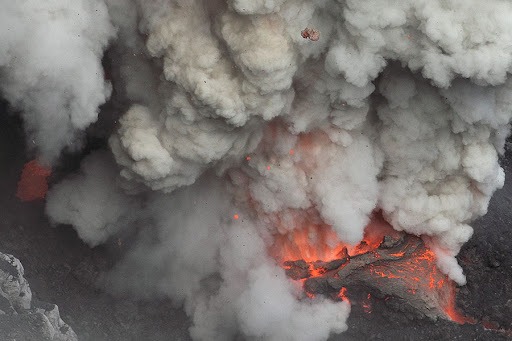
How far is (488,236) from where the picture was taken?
43.6ft

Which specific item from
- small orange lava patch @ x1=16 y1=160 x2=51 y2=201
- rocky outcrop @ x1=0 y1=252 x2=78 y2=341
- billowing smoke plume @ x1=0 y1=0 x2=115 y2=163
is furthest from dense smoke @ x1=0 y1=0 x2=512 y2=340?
rocky outcrop @ x1=0 y1=252 x2=78 y2=341

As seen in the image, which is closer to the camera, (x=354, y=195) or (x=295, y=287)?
(x=354, y=195)

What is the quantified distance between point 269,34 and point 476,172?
13.9 ft

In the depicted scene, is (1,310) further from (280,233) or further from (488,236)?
(488,236)

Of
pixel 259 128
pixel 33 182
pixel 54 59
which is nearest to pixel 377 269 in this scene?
pixel 259 128

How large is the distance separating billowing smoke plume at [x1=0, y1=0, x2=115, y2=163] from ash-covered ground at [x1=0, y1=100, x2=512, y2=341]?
6.05 feet

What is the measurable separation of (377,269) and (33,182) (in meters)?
6.17

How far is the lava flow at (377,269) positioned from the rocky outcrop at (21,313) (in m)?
4.67

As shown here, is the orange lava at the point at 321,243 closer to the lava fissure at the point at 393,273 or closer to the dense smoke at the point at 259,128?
the lava fissure at the point at 393,273

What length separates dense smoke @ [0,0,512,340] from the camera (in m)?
9.50

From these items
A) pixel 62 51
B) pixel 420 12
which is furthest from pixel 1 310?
pixel 420 12

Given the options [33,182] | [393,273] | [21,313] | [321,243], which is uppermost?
[21,313]

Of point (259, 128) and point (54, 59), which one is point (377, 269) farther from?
point (54, 59)

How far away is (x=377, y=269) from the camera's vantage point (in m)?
12.7
